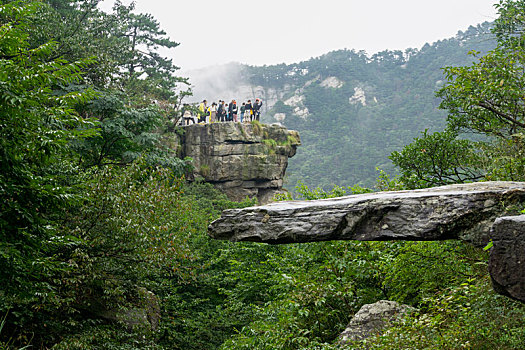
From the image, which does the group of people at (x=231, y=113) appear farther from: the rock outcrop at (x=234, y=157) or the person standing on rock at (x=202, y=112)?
the rock outcrop at (x=234, y=157)

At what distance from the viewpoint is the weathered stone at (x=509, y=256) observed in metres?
3.03

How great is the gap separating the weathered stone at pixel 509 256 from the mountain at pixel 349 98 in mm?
43341

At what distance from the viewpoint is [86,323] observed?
8883mm

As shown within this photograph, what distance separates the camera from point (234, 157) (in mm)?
26578

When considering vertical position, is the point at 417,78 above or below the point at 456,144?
above

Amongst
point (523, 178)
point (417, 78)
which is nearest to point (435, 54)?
point (417, 78)

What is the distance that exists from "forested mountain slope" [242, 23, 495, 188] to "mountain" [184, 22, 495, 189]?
5.3 inches

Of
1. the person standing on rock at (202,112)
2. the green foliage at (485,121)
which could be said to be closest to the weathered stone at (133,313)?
the green foliage at (485,121)

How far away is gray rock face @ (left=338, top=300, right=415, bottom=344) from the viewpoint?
6.40 metres

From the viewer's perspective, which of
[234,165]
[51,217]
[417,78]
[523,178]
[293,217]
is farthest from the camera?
[417,78]

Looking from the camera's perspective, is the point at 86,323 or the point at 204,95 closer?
the point at 86,323

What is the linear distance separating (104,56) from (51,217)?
965 cm

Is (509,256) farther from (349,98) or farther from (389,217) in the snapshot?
(349,98)

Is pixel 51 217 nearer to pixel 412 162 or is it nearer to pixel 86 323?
pixel 86 323
